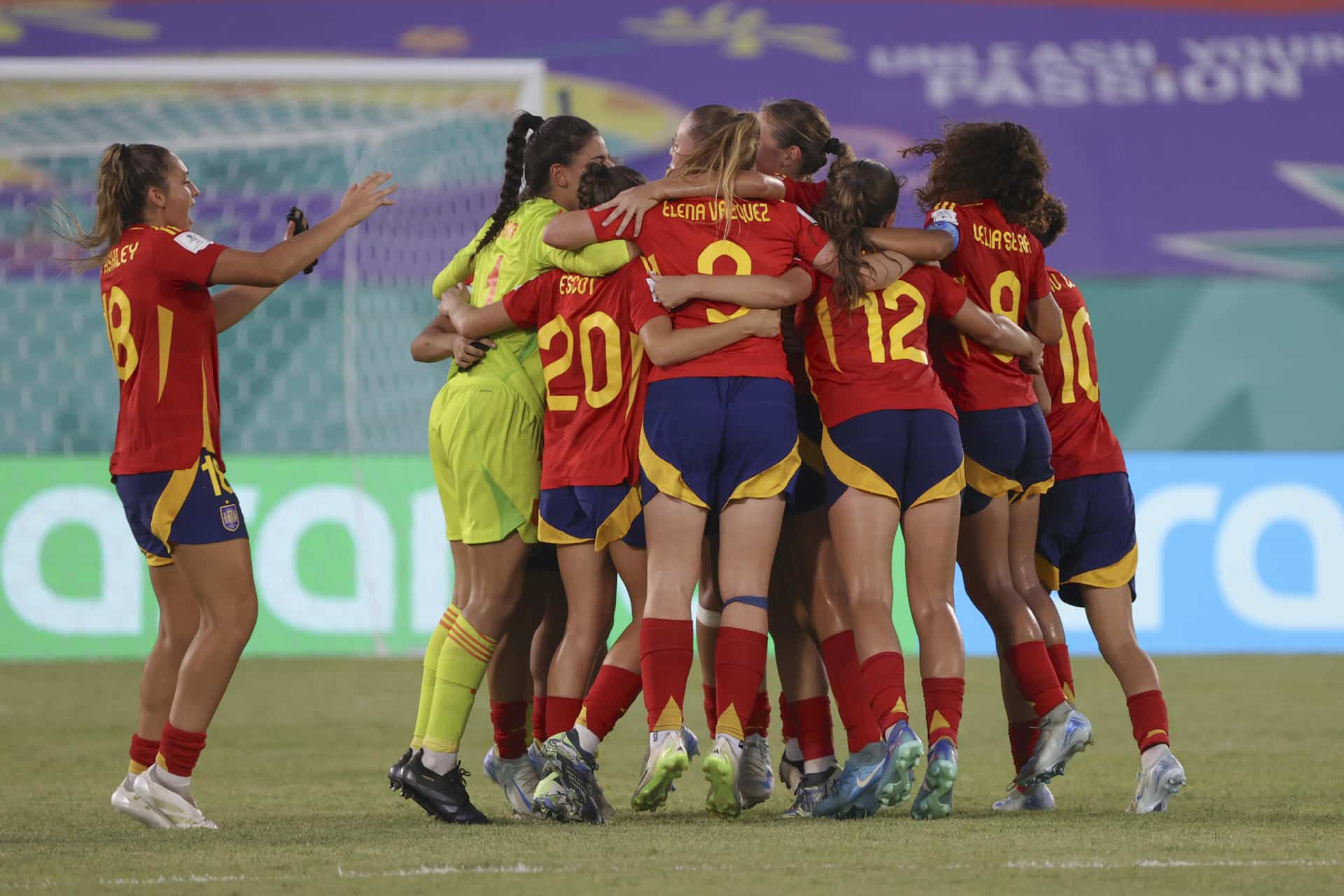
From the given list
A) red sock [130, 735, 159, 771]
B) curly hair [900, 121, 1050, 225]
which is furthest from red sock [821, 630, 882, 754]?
red sock [130, 735, 159, 771]

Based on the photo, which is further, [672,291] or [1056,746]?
[1056,746]

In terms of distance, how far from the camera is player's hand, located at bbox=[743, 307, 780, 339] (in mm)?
4391

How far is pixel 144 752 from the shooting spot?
4.66 metres

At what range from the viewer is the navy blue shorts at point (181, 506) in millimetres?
4520

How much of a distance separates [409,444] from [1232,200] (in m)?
9.04

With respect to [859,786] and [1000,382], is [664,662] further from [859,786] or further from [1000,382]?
[1000,382]

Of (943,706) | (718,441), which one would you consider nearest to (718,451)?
(718,441)

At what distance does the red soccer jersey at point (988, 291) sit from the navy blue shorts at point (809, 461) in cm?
41

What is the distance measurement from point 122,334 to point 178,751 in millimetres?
1135

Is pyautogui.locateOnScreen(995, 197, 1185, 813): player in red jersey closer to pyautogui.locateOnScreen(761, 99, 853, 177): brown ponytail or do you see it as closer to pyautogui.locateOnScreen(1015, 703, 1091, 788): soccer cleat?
pyautogui.locateOnScreen(1015, 703, 1091, 788): soccer cleat

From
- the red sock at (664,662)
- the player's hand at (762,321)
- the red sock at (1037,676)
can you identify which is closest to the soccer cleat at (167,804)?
the red sock at (664,662)

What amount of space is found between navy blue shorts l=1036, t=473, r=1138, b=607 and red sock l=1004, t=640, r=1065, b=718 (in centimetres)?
24

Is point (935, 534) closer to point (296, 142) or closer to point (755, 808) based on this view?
point (755, 808)

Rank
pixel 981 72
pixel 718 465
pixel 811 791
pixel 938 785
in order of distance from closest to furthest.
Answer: pixel 938 785
pixel 718 465
pixel 811 791
pixel 981 72
